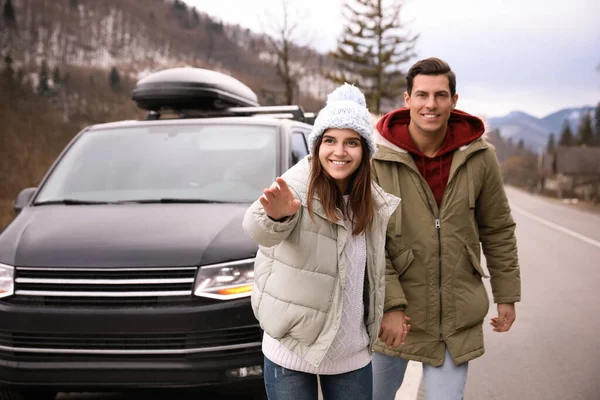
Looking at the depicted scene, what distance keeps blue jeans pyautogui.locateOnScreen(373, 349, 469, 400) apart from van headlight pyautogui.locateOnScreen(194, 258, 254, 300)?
91cm

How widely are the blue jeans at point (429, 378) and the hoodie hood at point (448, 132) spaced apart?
886mm

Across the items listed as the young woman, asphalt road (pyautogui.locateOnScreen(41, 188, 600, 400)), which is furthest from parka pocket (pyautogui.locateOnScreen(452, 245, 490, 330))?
asphalt road (pyautogui.locateOnScreen(41, 188, 600, 400))

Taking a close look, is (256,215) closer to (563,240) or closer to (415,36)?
(563,240)

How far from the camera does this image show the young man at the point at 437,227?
259 cm

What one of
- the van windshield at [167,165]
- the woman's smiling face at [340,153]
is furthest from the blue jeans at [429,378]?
the van windshield at [167,165]

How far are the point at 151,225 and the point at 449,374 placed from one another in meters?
1.94

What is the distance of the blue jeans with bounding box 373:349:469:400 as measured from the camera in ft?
8.63

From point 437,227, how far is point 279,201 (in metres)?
0.84

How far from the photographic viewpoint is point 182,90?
19.1ft

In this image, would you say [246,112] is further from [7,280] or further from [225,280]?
[7,280]

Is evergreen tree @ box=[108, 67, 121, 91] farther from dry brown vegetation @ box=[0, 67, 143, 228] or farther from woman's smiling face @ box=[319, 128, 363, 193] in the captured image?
woman's smiling face @ box=[319, 128, 363, 193]

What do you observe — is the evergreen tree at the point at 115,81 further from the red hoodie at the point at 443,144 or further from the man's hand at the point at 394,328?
the man's hand at the point at 394,328

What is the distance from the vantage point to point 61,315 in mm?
3256

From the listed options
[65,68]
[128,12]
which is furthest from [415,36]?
[128,12]
